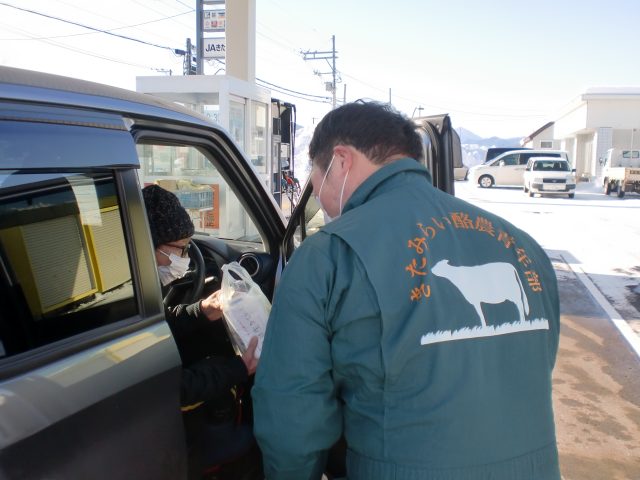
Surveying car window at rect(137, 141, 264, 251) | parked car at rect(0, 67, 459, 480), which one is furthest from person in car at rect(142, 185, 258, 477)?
car window at rect(137, 141, 264, 251)

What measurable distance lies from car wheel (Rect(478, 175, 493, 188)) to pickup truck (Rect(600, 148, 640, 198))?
17.7 ft

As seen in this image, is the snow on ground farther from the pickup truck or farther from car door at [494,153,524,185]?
car door at [494,153,524,185]

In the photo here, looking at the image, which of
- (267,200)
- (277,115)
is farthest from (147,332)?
(277,115)

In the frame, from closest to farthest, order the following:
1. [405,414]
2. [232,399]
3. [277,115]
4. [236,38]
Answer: [405,414] < [232,399] < [236,38] < [277,115]

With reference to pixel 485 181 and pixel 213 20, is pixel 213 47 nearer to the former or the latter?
pixel 213 20

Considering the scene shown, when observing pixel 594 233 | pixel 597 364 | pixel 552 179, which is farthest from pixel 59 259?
pixel 552 179

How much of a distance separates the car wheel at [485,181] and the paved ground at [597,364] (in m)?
17.2

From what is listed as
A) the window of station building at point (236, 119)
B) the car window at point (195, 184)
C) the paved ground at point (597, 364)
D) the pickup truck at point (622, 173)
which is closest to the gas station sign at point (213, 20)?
the window of station building at point (236, 119)

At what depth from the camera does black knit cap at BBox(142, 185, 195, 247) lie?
247 cm

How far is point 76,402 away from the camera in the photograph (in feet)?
4.19

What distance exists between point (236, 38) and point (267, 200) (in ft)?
29.0

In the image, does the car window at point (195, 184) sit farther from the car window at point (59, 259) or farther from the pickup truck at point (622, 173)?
the pickup truck at point (622, 173)

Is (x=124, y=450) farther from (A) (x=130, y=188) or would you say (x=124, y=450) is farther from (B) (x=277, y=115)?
(B) (x=277, y=115)

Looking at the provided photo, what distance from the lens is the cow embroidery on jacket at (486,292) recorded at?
4.16ft
